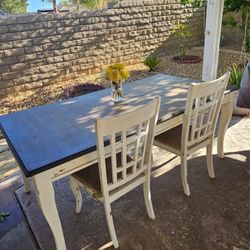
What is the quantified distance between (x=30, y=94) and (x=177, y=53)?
3.71m

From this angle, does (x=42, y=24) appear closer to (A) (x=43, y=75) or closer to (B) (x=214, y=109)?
(A) (x=43, y=75)

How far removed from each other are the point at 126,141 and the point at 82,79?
12.4ft

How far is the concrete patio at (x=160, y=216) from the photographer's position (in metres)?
1.80

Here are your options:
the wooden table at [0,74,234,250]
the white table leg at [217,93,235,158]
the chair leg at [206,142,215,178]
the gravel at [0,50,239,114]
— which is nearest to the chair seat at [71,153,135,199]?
the wooden table at [0,74,234,250]

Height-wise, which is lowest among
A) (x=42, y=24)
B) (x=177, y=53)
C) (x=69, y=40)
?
(x=177, y=53)

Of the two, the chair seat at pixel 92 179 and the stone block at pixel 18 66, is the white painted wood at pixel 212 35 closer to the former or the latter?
the chair seat at pixel 92 179

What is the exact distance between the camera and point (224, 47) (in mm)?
6645

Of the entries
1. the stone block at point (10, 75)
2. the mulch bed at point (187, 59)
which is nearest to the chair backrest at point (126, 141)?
the stone block at point (10, 75)

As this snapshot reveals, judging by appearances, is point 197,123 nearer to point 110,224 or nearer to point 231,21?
point 110,224

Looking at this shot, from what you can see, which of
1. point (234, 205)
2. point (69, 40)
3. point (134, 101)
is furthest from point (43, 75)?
point (234, 205)

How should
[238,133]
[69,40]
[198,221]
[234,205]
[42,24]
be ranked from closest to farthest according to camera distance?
[198,221]
[234,205]
[238,133]
[42,24]
[69,40]

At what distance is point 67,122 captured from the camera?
1.76m

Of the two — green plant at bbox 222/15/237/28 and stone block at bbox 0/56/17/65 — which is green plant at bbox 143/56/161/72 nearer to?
green plant at bbox 222/15/237/28

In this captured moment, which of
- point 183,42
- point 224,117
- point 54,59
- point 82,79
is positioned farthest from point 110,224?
point 183,42
